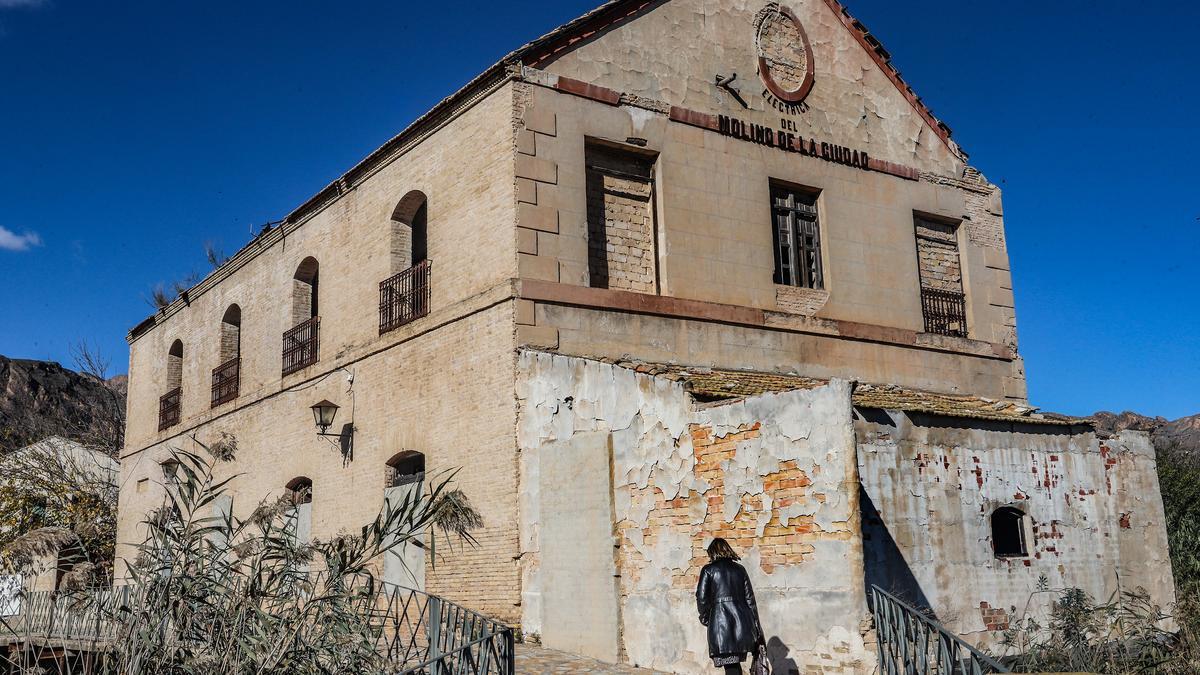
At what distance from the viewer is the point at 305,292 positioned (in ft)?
65.0

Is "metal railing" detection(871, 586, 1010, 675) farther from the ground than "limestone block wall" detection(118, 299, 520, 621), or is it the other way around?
"limestone block wall" detection(118, 299, 520, 621)

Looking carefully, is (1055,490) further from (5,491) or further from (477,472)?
(5,491)

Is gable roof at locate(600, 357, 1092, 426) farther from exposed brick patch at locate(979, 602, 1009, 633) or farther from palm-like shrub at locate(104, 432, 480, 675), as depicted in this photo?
palm-like shrub at locate(104, 432, 480, 675)

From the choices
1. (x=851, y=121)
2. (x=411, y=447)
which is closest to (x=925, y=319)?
(x=851, y=121)

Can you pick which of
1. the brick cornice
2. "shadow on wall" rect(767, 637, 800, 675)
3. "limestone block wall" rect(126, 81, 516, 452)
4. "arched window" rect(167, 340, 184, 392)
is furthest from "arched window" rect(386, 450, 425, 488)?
"arched window" rect(167, 340, 184, 392)

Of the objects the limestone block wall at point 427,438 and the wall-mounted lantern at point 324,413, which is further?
the wall-mounted lantern at point 324,413

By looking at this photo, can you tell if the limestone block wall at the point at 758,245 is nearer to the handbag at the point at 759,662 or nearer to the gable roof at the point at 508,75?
the gable roof at the point at 508,75

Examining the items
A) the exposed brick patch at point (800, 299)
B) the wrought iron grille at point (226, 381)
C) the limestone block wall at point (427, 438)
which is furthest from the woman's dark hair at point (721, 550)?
the wrought iron grille at point (226, 381)

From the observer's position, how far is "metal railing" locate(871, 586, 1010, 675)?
817 cm

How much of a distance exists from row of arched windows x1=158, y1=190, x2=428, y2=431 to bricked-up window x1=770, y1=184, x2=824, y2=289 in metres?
5.38

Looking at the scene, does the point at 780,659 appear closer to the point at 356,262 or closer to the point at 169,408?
the point at 356,262

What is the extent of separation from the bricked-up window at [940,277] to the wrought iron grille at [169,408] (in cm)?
1616

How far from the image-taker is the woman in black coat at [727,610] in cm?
926

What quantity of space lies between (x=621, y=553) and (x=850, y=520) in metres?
3.11
